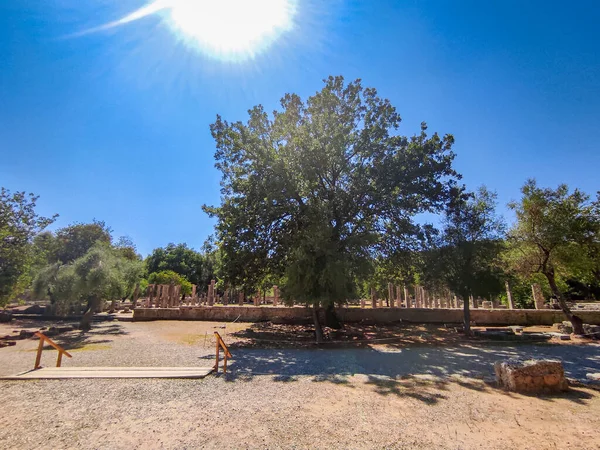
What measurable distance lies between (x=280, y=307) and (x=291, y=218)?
8.37 m

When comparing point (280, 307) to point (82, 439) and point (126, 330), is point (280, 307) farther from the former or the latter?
point (82, 439)

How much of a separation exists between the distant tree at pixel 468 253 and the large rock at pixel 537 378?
348 inches

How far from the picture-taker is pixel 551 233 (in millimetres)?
14969

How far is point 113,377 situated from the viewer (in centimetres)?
816

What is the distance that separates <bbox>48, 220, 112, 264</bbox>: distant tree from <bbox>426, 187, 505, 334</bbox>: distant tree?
88.8 feet

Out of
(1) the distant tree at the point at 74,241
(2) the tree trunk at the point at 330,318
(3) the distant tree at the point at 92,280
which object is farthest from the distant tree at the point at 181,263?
(2) the tree trunk at the point at 330,318

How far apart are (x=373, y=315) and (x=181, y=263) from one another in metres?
38.3

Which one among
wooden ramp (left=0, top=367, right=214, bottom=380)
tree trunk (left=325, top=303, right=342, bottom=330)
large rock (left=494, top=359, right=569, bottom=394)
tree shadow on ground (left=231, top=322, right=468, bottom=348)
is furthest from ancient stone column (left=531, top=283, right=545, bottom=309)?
wooden ramp (left=0, top=367, right=214, bottom=380)

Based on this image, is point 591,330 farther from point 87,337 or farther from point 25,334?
point 25,334

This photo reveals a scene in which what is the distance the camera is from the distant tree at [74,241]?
2820 cm

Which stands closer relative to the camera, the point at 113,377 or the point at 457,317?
the point at 113,377

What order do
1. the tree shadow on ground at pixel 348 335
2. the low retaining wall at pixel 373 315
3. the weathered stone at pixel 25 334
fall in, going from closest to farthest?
the tree shadow on ground at pixel 348 335 < the weathered stone at pixel 25 334 < the low retaining wall at pixel 373 315

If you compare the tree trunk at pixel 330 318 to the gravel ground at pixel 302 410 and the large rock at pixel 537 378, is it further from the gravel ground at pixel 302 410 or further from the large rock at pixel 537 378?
the large rock at pixel 537 378

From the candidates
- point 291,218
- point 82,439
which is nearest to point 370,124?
point 291,218
